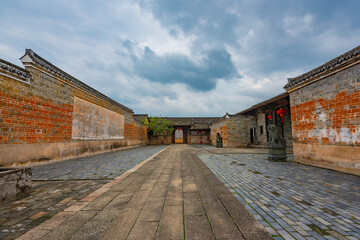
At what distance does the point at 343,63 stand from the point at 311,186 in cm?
399

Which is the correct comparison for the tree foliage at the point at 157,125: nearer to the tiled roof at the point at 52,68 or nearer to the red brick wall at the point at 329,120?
the tiled roof at the point at 52,68

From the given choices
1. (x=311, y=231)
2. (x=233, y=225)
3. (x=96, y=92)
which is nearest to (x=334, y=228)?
(x=311, y=231)

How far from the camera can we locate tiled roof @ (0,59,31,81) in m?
4.53

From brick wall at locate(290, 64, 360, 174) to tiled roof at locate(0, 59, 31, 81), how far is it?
10.6m

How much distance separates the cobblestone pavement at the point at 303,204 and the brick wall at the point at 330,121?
1.24 m

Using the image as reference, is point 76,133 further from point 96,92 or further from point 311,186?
point 311,186

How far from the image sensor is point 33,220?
71.6 inches

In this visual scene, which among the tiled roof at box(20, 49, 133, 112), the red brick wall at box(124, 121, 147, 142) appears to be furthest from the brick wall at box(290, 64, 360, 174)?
the red brick wall at box(124, 121, 147, 142)

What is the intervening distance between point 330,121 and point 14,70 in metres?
Answer: 10.8

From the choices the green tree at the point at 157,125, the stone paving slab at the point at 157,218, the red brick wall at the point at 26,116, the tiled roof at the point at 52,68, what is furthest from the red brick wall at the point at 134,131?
the stone paving slab at the point at 157,218

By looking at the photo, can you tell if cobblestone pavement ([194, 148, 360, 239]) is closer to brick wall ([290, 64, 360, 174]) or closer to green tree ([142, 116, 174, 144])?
brick wall ([290, 64, 360, 174])

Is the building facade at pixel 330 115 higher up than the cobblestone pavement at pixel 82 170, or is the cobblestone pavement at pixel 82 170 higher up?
the building facade at pixel 330 115

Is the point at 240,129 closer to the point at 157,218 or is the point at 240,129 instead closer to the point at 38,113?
the point at 157,218

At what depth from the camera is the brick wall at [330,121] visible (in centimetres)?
409
